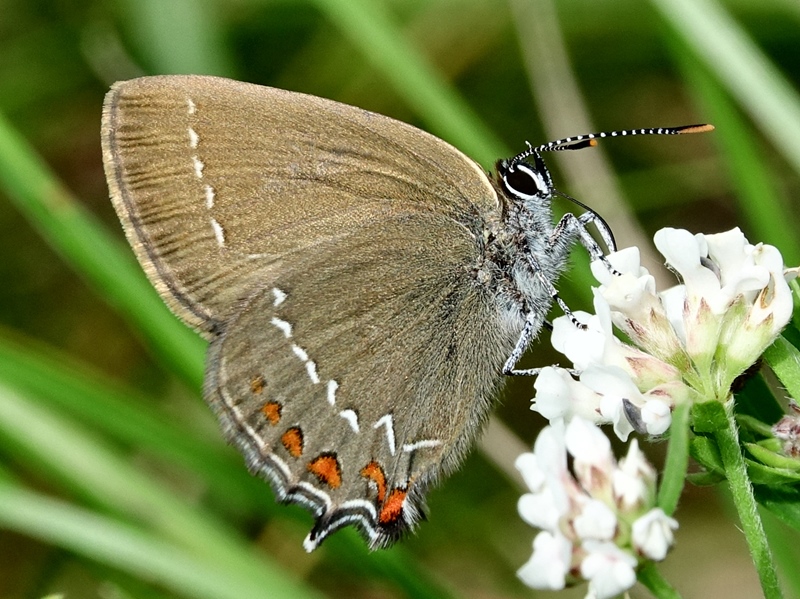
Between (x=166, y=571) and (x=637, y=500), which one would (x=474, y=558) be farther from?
(x=637, y=500)

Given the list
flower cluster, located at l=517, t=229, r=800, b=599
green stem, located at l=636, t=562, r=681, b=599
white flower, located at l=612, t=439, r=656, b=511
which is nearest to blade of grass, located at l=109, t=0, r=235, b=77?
flower cluster, located at l=517, t=229, r=800, b=599

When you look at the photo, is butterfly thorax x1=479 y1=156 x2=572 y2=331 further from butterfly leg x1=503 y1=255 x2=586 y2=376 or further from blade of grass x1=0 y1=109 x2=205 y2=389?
blade of grass x1=0 y1=109 x2=205 y2=389

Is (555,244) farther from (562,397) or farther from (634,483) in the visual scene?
(634,483)

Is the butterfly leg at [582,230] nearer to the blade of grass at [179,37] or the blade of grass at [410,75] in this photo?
the blade of grass at [410,75]

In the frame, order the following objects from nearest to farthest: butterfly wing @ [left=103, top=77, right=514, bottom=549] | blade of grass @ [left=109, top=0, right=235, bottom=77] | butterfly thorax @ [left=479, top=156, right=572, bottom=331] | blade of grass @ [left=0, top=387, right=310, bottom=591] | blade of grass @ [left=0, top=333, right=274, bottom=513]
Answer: butterfly wing @ [left=103, top=77, right=514, bottom=549]
butterfly thorax @ [left=479, top=156, right=572, bottom=331]
blade of grass @ [left=0, top=387, right=310, bottom=591]
blade of grass @ [left=0, top=333, right=274, bottom=513]
blade of grass @ [left=109, top=0, right=235, bottom=77]

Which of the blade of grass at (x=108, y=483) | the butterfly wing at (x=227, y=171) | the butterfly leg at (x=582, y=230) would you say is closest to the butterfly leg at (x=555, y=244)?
the butterfly leg at (x=582, y=230)

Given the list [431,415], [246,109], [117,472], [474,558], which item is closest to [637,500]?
[431,415]

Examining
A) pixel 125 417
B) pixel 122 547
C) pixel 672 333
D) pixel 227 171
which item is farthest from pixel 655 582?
pixel 125 417
